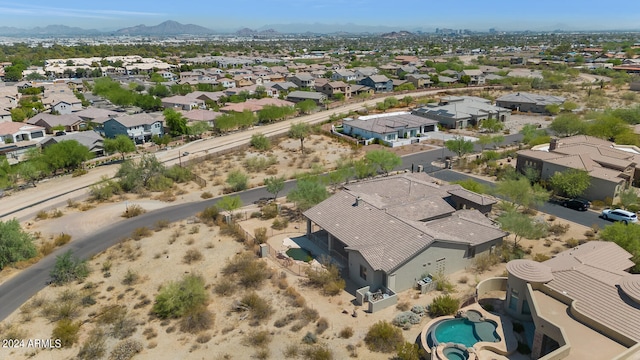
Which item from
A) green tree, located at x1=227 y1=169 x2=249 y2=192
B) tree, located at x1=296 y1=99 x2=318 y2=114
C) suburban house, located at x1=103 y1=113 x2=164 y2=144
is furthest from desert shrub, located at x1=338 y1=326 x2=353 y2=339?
tree, located at x1=296 y1=99 x2=318 y2=114

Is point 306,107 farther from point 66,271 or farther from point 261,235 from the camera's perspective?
point 66,271

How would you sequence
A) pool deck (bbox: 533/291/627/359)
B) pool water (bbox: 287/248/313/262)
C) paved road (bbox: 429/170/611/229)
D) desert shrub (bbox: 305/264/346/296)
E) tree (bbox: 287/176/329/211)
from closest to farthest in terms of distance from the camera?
pool deck (bbox: 533/291/627/359)
desert shrub (bbox: 305/264/346/296)
pool water (bbox: 287/248/313/262)
paved road (bbox: 429/170/611/229)
tree (bbox: 287/176/329/211)

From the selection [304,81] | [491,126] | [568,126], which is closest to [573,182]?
[568,126]

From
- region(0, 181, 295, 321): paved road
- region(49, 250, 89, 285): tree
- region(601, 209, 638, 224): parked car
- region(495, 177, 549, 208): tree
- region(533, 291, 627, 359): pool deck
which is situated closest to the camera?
region(533, 291, 627, 359): pool deck

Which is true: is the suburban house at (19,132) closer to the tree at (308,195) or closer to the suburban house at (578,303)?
the tree at (308,195)

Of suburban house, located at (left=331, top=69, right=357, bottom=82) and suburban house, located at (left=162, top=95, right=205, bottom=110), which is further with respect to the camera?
suburban house, located at (left=331, top=69, right=357, bottom=82)

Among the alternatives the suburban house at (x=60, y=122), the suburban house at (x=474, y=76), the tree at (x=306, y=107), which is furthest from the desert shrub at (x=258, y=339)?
the suburban house at (x=474, y=76)

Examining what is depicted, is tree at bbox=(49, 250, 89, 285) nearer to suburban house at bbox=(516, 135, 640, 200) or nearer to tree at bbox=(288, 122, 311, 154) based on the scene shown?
tree at bbox=(288, 122, 311, 154)
